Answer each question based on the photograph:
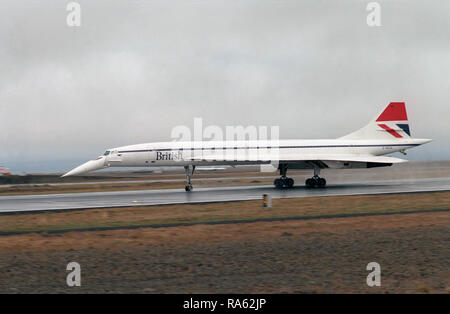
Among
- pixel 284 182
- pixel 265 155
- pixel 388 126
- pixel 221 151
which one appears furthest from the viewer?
pixel 388 126

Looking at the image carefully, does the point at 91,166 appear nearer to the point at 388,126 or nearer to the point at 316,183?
the point at 316,183

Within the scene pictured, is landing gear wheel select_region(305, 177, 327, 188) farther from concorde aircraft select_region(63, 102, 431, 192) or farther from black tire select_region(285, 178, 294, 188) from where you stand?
black tire select_region(285, 178, 294, 188)

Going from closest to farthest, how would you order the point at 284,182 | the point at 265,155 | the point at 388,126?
the point at 265,155, the point at 284,182, the point at 388,126

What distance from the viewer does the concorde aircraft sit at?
35.2 metres

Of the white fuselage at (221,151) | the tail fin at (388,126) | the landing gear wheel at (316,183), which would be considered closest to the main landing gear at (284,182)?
the white fuselage at (221,151)

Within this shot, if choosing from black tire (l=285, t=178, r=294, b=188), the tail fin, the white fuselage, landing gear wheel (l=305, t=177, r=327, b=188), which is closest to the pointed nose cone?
the white fuselage

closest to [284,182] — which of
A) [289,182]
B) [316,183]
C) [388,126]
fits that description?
[289,182]

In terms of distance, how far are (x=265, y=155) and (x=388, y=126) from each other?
447 inches

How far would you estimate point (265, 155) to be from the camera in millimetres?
35500

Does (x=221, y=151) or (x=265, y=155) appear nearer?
(x=265, y=155)

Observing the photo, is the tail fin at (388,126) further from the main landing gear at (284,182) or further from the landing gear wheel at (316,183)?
the main landing gear at (284,182)
